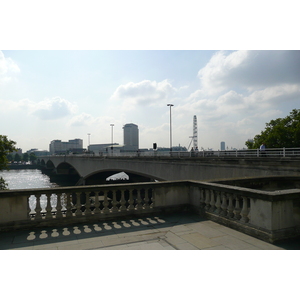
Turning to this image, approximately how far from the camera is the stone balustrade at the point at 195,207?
500 centimetres

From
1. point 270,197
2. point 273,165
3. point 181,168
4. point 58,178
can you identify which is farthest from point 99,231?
point 58,178

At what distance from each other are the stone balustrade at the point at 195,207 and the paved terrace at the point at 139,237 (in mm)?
215

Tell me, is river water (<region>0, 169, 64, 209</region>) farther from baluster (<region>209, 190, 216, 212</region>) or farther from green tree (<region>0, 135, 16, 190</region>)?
baluster (<region>209, 190, 216, 212</region>)

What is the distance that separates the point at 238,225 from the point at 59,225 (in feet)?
13.7

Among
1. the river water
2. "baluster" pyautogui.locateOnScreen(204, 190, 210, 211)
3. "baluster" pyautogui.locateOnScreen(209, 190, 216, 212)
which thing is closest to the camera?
"baluster" pyautogui.locateOnScreen(209, 190, 216, 212)

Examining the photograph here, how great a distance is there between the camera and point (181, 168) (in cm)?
2650

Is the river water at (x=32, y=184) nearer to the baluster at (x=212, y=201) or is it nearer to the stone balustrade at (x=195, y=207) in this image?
the stone balustrade at (x=195, y=207)

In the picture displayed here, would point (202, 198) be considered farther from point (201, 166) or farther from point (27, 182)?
point (27, 182)

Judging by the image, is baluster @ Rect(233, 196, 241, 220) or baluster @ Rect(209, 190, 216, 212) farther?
baluster @ Rect(209, 190, 216, 212)

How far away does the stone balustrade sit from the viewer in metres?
5.00

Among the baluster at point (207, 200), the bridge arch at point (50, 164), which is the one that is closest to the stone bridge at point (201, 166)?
the baluster at point (207, 200)

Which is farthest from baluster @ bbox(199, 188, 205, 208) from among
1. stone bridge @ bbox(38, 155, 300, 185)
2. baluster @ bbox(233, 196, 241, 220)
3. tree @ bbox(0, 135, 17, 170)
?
tree @ bbox(0, 135, 17, 170)

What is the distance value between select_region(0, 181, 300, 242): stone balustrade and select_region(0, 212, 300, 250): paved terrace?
0.22 m

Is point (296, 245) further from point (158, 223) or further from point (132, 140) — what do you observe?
point (132, 140)
